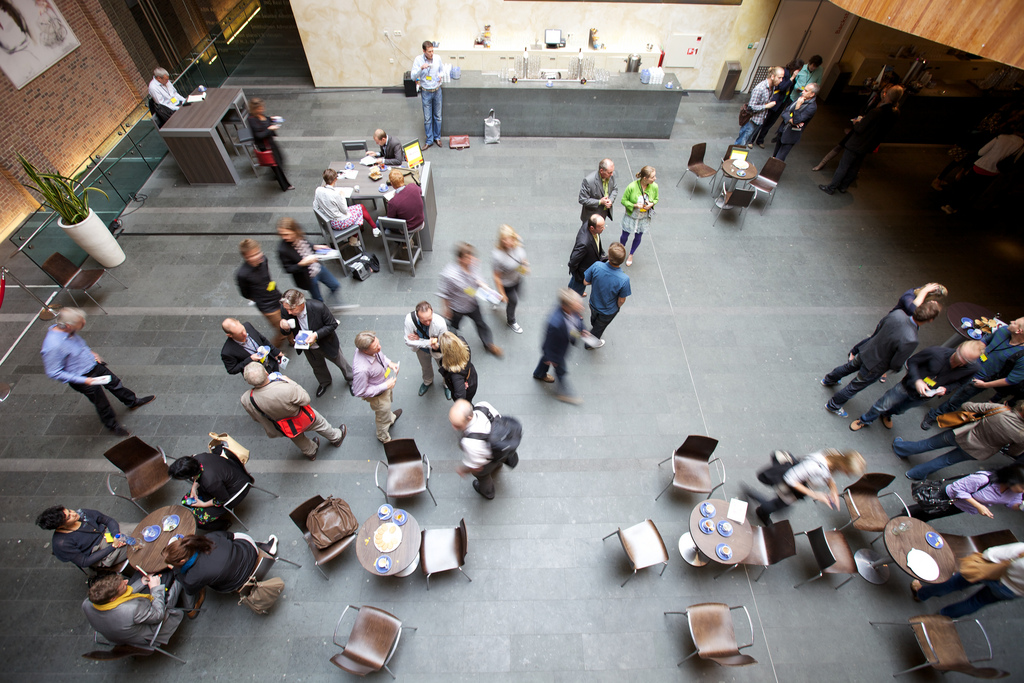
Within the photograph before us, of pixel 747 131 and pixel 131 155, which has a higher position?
pixel 747 131

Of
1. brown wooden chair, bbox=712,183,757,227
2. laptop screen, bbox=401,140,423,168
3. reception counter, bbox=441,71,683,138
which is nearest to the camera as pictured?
laptop screen, bbox=401,140,423,168

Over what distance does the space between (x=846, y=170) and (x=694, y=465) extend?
7.20 meters

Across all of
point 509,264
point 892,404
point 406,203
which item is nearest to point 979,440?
point 892,404

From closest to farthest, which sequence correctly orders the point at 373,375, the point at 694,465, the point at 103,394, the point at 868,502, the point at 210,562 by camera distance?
1. the point at 210,562
2. the point at 373,375
3. the point at 868,502
4. the point at 694,465
5. the point at 103,394

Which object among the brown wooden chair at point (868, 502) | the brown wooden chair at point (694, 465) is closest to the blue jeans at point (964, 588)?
the brown wooden chair at point (868, 502)

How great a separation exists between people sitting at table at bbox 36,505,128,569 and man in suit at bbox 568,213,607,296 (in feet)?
18.4

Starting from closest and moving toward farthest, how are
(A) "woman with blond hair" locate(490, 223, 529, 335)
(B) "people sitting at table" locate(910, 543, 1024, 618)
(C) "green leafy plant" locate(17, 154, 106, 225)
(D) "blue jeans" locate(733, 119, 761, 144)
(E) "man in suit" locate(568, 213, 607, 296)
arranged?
(B) "people sitting at table" locate(910, 543, 1024, 618)
(A) "woman with blond hair" locate(490, 223, 529, 335)
(E) "man in suit" locate(568, 213, 607, 296)
(C) "green leafy plant" locate(17, 154, 106, 225)
(D) "blue jeans" locate(733, 119, 761, 144)

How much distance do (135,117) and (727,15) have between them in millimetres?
14713

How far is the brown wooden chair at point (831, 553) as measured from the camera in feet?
13.6

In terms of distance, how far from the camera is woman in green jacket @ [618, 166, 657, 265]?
20.4 ft

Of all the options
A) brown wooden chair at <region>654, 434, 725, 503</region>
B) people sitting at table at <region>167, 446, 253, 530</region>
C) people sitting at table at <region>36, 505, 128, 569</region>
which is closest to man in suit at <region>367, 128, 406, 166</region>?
people sitting at table at <region>167, 446, 253, 530</region>

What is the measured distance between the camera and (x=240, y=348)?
192 inches

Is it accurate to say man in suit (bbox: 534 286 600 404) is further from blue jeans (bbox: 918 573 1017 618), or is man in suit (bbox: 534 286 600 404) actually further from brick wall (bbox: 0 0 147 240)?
brick wall (bbox: 0 0 147 240)

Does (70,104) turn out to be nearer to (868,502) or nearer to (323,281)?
(323,281)
